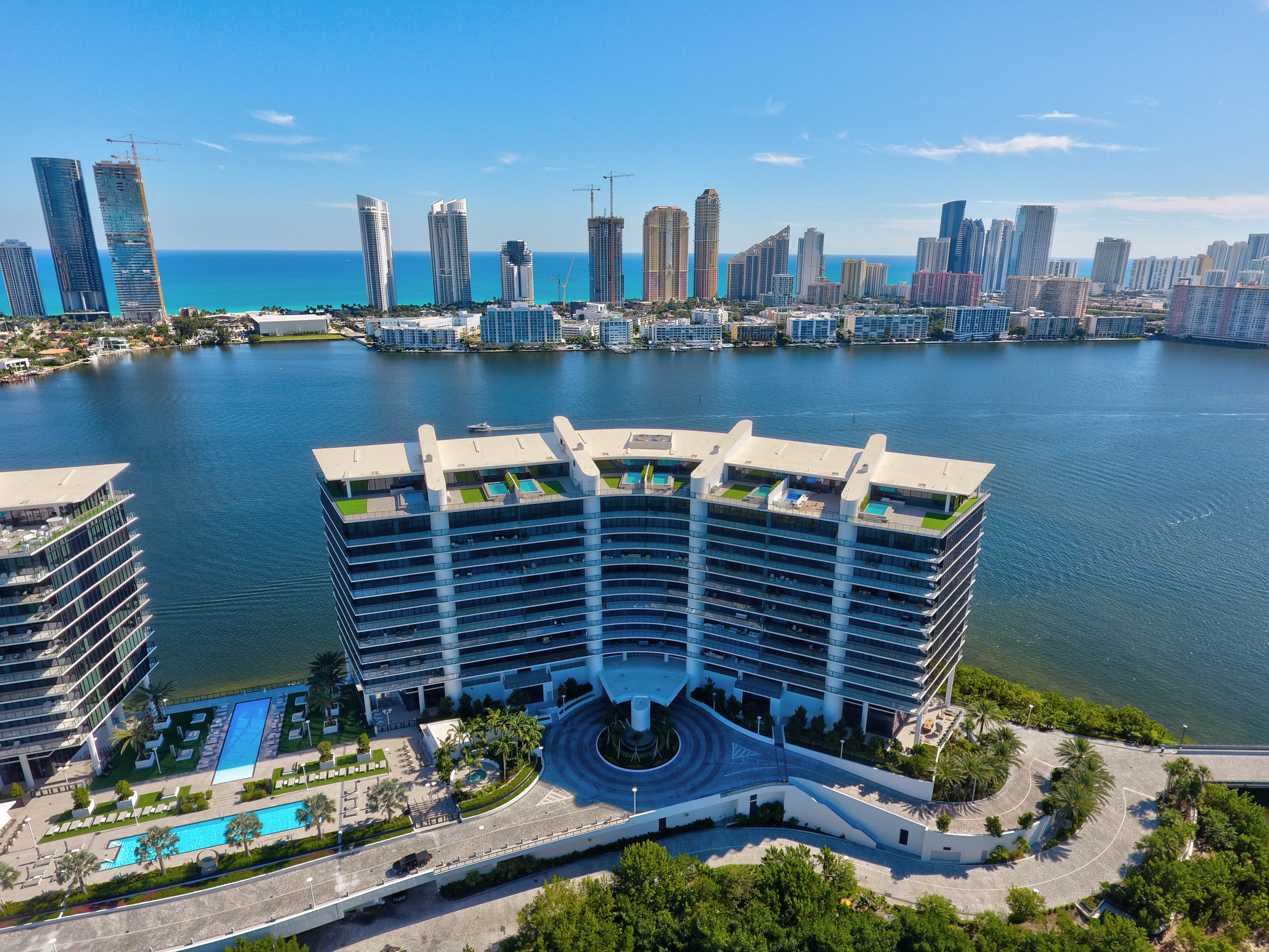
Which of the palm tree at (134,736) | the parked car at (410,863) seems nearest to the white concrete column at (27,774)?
the palm tree at (134,736)

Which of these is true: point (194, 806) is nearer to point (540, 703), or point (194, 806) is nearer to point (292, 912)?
point (292, 912)

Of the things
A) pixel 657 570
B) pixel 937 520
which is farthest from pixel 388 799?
pixel 937 520

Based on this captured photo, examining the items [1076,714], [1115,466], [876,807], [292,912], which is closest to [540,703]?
[292,912]

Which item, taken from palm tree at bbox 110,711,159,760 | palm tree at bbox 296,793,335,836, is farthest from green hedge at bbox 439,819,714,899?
palm tree at bbox 110,711,159,760

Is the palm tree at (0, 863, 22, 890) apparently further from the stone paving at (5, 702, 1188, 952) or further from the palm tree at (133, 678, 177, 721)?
the palm tree at (133, 678, 177, 721)

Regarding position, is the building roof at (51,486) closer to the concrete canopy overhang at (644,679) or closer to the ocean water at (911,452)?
the ocean water at (911,452)

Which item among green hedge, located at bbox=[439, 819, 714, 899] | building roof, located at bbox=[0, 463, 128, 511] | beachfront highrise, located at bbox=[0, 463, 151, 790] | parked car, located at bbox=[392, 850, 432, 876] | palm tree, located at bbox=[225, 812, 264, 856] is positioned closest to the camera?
parked car, located at bbox=[392, 850, 432, 876]
